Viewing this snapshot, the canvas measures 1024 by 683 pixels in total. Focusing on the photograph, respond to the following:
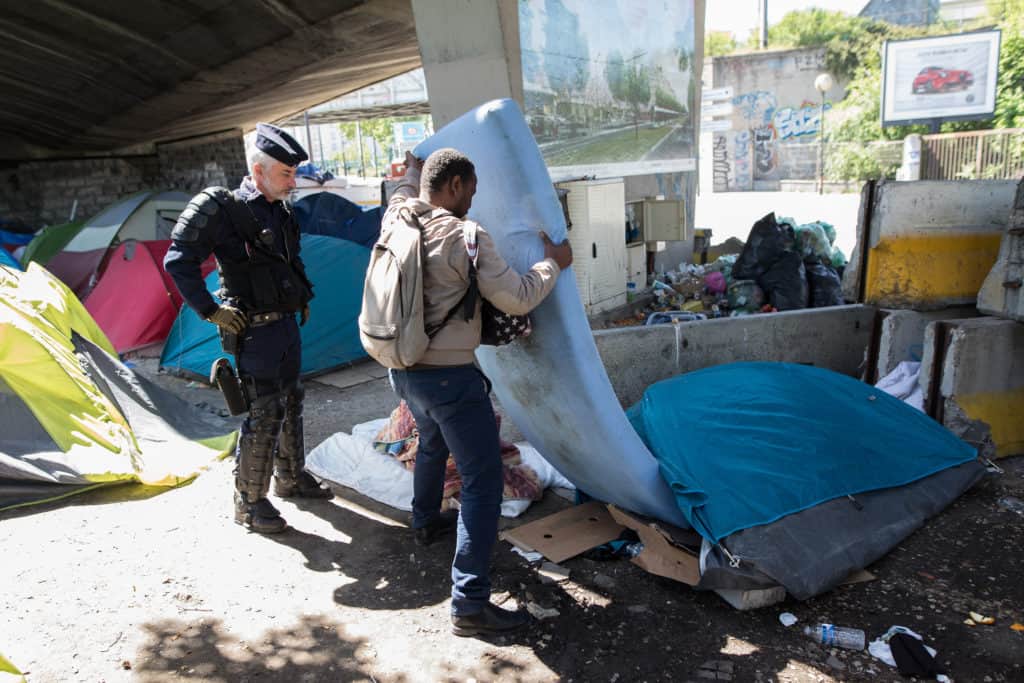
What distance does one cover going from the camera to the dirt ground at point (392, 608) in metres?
2.58

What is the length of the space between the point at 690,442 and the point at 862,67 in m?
31.3

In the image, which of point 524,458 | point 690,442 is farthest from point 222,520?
point 690,442

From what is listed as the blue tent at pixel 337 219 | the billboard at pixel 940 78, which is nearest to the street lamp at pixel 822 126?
the billboard at pixel 940 78

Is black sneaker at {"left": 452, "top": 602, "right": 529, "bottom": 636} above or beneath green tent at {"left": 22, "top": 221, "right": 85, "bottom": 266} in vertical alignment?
beneath

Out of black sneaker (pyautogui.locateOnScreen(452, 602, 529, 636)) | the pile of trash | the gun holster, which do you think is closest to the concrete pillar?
the pile of trash

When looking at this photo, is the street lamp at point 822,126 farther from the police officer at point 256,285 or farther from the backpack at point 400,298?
the backpack at point 400,298

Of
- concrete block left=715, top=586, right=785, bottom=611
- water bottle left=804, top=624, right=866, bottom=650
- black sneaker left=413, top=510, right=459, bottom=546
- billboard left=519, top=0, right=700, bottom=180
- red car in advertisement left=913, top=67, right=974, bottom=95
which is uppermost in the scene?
red car in advertisement left=913, top=67, right=974, bottom=95

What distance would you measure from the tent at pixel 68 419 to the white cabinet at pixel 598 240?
2.86 m

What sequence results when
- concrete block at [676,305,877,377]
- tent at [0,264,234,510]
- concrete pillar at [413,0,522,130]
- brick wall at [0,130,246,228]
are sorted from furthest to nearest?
1. brick wall at [0,130,246,228]
2. concrete pillar at [413,0,522,130]
3. concrete block at [676,305,877,377]
4. tent at [0,264,234,510]

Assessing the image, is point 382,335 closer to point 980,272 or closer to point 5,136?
point 980,272

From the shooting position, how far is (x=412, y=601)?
299cm

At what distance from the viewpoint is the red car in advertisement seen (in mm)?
22094

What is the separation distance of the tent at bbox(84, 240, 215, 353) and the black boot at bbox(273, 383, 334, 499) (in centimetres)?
400

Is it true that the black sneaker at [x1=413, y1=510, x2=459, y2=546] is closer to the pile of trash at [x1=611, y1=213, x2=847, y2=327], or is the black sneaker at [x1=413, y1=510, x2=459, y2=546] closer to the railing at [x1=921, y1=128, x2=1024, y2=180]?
the pile of trash at [x1=611, y1=213, x2=847, y2=327]
